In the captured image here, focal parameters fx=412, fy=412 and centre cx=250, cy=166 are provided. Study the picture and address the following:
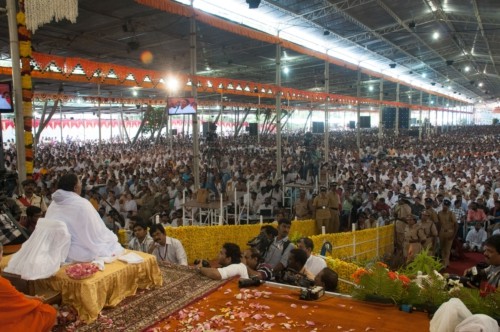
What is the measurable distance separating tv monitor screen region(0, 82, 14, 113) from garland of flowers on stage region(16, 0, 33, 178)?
329 millimetres

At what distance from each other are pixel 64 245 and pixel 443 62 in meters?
26.0

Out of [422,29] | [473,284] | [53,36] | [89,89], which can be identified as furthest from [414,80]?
[473,284]

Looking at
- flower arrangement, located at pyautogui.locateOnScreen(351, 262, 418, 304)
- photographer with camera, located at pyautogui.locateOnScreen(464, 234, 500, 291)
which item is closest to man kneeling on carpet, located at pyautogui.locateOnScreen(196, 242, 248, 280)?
flower arrangement, located at pyautogui.locateOnScreen(351, 262, 418, 304)

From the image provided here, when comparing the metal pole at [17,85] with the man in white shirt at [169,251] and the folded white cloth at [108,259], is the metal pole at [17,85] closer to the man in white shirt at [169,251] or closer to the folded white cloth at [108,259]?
the man in white shirt at [169,251]

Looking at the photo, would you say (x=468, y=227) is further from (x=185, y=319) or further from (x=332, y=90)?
(x=332, y=90)

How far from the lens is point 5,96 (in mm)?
5777

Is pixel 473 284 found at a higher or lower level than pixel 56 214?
lower

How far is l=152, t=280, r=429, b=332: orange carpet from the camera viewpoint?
3.06m

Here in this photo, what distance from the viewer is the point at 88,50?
1412 centimetres

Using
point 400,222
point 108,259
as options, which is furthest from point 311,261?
point 400,222

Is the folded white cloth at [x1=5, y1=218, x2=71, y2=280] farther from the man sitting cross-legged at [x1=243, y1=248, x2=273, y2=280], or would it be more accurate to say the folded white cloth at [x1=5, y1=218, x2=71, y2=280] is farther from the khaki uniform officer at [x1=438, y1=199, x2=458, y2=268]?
the khaki uniform officer at [x1=438, y1=199, x2=458, y2=268]

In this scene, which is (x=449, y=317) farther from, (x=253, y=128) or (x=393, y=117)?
(x=393, y=117)

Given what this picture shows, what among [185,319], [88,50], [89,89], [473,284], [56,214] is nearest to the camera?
[185,319]

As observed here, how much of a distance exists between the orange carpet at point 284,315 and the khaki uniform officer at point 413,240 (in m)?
3.85
